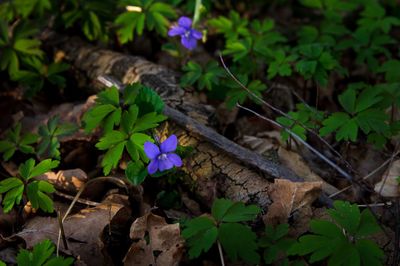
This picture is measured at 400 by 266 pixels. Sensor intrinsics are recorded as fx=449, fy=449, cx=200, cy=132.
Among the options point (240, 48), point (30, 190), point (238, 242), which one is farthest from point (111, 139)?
point (240, 48)

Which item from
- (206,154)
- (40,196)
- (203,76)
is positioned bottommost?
(40,196)

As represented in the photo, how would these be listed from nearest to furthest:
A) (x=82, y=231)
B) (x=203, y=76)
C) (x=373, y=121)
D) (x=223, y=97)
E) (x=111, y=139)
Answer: (x=82, y=231) < (x=111, y=139) < (x=373, y=121) < (x=203, y=76) < (x=223, y=97)

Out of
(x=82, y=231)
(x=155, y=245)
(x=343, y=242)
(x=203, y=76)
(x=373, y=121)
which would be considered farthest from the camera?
(x=203, y=76)

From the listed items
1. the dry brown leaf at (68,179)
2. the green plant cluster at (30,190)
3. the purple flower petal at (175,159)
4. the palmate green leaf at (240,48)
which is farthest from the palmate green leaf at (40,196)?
the palmate green leaf at (240,48)

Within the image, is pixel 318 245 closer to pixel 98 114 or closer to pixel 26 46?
pixel 98 114

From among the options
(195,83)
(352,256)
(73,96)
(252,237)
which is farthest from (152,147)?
(73,96)

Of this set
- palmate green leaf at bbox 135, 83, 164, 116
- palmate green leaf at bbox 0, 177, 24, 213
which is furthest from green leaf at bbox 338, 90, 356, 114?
palmate green leaf at bbox 0, 177, 24, 213

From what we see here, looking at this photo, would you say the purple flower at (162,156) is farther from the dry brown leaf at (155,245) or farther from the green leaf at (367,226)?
the green leaf at (367,226)

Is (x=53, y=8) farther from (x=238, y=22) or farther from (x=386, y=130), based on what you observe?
(x=386, y=130)
